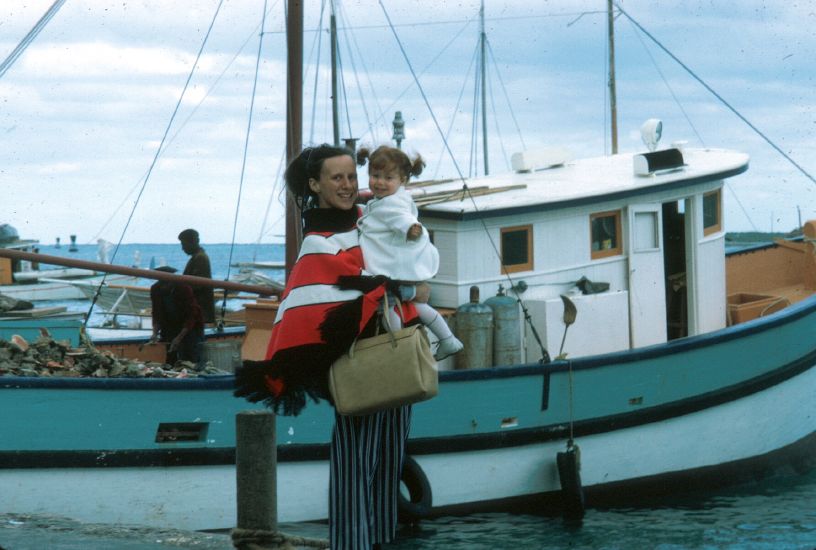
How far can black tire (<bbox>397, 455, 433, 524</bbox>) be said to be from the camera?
7711 mm

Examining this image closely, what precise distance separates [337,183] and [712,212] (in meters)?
7.33

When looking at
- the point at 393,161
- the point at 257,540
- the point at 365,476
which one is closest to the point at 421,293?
the point at 393,161

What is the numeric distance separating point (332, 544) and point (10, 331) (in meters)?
5.52

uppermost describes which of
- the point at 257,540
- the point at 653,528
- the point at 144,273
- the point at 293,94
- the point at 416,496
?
the point at 293,94

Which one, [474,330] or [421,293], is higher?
[474,330]

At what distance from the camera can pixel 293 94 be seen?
899cm

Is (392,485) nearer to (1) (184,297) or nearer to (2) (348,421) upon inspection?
(2) (348,421)

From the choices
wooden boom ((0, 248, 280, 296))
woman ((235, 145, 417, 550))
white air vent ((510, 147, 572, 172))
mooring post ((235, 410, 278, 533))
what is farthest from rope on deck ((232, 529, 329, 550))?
white air vent ((510, 147, 572, 172))

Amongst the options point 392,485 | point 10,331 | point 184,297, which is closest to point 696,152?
point 184,297

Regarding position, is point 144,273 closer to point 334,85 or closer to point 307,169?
point 307,169

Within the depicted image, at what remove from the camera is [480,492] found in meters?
8.45

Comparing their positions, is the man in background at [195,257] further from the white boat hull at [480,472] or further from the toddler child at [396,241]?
the toddler child at [396,241]

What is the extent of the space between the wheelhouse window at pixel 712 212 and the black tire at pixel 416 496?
3.85 meters

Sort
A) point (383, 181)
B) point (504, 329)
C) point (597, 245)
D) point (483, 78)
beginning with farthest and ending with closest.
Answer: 1. point (483, 78)
2. point (597, 245)
3. point (504, 329)
4. point (383, 181)
